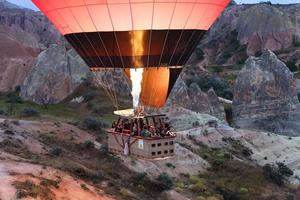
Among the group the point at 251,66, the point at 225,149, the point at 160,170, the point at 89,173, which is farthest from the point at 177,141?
the point at 251,66

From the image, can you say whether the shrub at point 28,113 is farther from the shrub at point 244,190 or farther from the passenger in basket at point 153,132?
the passenger in basket at point 153,132

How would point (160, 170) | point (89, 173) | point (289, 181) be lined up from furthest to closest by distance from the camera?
point (289, 181)
point (160, 170)
point (89, 173)

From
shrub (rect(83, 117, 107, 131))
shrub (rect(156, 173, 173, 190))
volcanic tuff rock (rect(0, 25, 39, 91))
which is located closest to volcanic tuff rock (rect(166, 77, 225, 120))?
shrub (rect(83, 117, 107, 131))

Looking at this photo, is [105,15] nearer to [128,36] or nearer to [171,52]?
[128,36]

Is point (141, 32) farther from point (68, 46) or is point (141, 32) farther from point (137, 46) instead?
point (68, 46)

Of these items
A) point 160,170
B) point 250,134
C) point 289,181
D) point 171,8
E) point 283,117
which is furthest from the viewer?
point 283,117

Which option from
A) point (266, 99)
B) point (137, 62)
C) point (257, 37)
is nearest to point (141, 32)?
point (137, 62)

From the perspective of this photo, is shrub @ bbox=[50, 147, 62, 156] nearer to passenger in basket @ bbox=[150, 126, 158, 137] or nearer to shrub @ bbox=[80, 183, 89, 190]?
shrub @ bbox=[80, 183, 89, 190]
